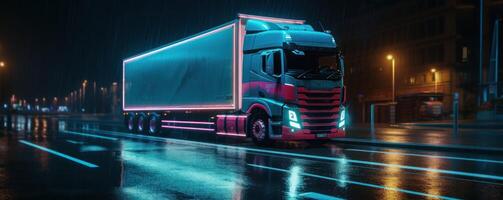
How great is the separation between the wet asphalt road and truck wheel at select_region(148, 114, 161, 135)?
9.55m

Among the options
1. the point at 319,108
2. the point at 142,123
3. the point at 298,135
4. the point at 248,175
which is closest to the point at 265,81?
the point at 319,108

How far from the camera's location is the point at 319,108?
15.9 metres

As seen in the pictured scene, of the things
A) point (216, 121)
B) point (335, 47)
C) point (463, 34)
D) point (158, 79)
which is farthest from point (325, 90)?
point (463, 34)

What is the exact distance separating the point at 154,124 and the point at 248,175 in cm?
1558

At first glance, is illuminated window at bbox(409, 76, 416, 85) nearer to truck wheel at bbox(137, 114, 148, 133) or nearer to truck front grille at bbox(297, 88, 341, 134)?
truck wheel at bbox(137, 114, 148, 133)

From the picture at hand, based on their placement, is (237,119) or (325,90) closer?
(325,90)

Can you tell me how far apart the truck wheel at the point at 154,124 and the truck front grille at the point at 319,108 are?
10.6m

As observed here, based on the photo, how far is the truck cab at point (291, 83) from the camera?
15398mm

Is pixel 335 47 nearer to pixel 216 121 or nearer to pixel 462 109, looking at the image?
pixel 216 121

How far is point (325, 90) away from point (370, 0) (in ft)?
212

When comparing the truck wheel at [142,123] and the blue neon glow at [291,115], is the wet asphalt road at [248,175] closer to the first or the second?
the blue neon glow at [291,115]

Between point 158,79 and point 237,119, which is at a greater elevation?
point 158,79

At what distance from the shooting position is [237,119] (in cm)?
1747

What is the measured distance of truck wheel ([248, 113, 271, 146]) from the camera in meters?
16.3
